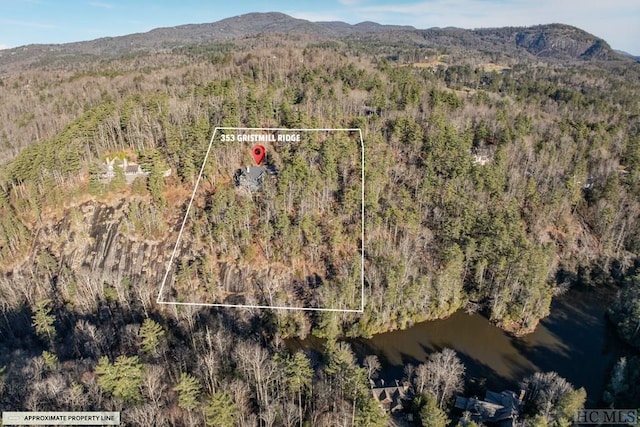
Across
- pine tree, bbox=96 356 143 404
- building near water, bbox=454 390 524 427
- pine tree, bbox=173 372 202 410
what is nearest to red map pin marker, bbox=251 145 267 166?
pine tree, bbox=96 356 143 404

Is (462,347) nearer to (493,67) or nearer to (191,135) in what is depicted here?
(191,135)

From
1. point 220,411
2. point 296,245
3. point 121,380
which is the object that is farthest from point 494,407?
point 121,380

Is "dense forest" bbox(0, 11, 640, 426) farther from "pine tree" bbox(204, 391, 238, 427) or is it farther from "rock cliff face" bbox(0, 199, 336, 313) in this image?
"rock cliff face" bbox(0, 199, 336, 313)

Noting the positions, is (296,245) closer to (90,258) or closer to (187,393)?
(187,393)

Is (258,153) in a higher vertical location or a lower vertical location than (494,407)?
higher

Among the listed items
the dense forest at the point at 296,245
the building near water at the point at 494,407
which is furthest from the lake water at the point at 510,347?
the building near water at the point at 494,407
